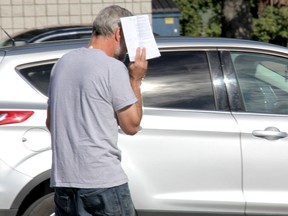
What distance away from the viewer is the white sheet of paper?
406 cm

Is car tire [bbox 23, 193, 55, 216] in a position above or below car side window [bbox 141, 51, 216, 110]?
below

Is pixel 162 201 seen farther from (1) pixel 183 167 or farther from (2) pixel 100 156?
(2) pixel 100 156

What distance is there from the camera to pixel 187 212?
18.7ft

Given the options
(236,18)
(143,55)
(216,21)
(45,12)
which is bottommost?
(216,21)

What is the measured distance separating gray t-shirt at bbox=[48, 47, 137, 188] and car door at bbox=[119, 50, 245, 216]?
1539mm

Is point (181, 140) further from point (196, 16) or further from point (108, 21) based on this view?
point (196, 16)

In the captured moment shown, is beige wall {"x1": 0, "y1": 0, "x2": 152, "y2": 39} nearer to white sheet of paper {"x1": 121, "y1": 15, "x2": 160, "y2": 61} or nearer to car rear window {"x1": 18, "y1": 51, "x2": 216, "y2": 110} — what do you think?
car rear window {"x1": 18, "y1": 51, "x2": 216, "y2": 110}

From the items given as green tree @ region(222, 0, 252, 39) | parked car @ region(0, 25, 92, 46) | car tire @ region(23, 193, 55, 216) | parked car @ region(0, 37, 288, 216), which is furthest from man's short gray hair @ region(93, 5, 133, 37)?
green tree @ region(222, 0, 252, 39)

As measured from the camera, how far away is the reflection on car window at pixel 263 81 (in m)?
5.88

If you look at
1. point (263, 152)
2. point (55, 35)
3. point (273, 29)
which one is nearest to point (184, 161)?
point (263, 152)

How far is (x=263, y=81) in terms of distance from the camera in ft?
19.6

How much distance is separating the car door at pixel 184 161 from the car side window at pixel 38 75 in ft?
2.17

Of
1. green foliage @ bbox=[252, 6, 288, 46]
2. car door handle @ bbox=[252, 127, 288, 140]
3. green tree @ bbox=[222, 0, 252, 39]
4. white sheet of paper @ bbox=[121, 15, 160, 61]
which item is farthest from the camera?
green foliage @ bbox=[252, 6, 288, 46]

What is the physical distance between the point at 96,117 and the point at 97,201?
40cm
